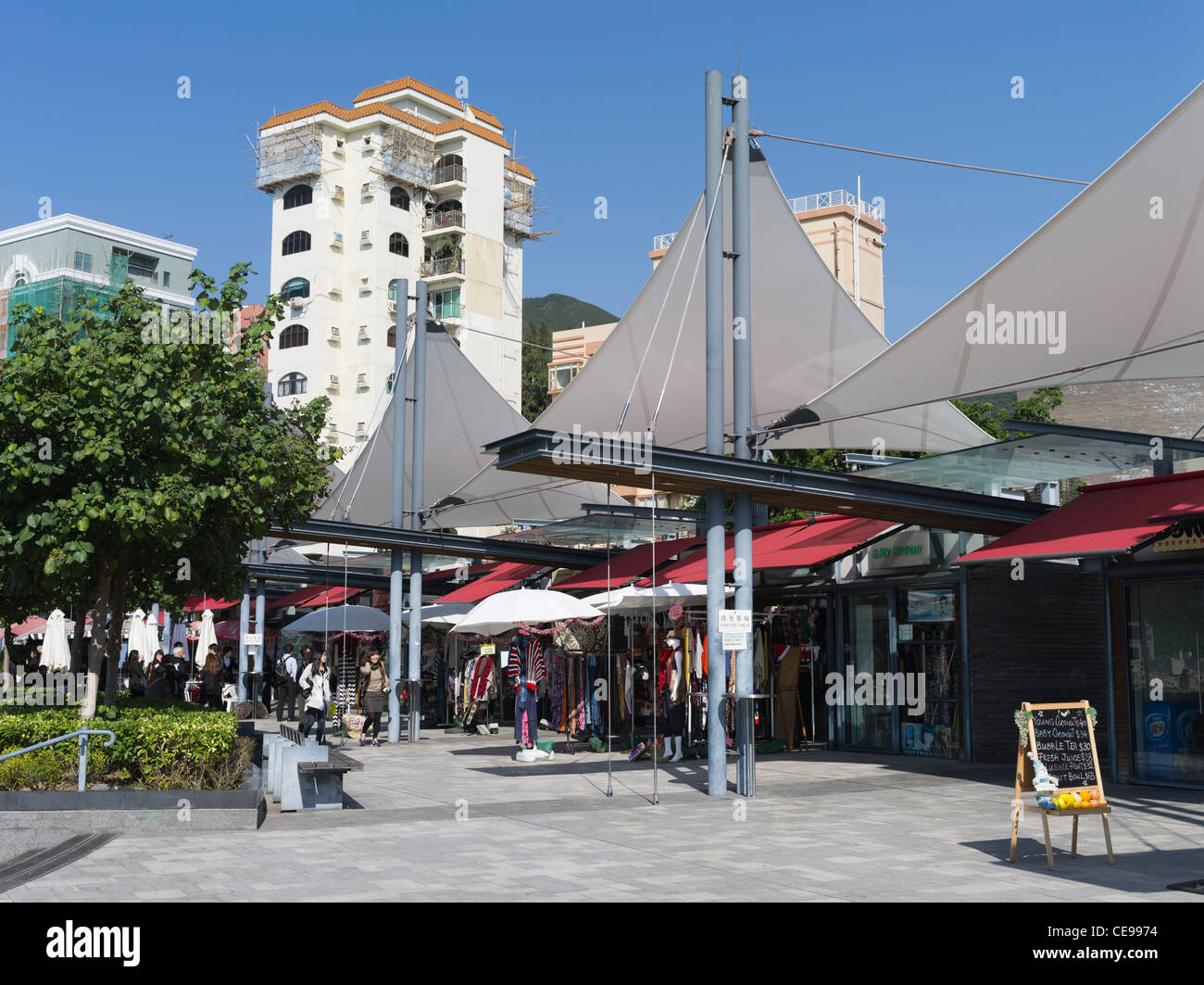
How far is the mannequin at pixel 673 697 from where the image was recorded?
18.1 meters

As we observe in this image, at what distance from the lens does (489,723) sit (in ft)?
89.4

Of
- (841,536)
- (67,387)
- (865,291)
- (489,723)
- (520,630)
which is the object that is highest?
(865,291)

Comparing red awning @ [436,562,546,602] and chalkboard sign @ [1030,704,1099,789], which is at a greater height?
red awning @ [436,562,546,602]

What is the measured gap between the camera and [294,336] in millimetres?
67062

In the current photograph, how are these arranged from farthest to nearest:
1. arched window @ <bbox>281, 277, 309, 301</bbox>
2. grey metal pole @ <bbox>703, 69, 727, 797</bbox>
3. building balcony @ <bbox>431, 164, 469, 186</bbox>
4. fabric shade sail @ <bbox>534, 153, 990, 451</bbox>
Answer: building balcony @ <bbox>431, 164, 469, 186</bbox> < arched window @ <bbox>281, 277, 309, 301</bbox> < fabric shade sail @ <bbox>534, 153, 990, 451</bbox> < grey metal pole @ <bbox>703, 69, 727, 797</bbox>

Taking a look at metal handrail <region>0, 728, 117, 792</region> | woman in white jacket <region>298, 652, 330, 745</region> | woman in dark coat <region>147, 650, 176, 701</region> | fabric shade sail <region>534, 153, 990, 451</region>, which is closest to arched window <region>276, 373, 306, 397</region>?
woman in dark coat <region>147, 650, 176, 701</region>

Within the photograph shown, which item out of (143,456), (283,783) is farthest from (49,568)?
(283,783)

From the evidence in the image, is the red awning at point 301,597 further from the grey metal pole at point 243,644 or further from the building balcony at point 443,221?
the building balcony at point 443,221

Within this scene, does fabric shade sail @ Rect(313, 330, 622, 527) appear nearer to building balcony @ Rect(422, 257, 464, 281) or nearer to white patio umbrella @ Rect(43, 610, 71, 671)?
white patio umbrella @ Rect(43, 610, 71, 671)

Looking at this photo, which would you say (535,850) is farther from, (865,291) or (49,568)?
(865,291)

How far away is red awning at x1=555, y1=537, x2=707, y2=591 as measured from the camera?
74.0ft

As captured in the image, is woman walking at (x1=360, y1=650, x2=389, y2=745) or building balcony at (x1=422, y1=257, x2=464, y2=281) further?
building balcony at (x1=422, y1=257, x2=464, y2=281)

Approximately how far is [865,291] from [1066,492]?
58809 millimetres

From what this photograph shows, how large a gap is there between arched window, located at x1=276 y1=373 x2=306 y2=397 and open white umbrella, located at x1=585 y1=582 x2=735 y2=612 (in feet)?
168
